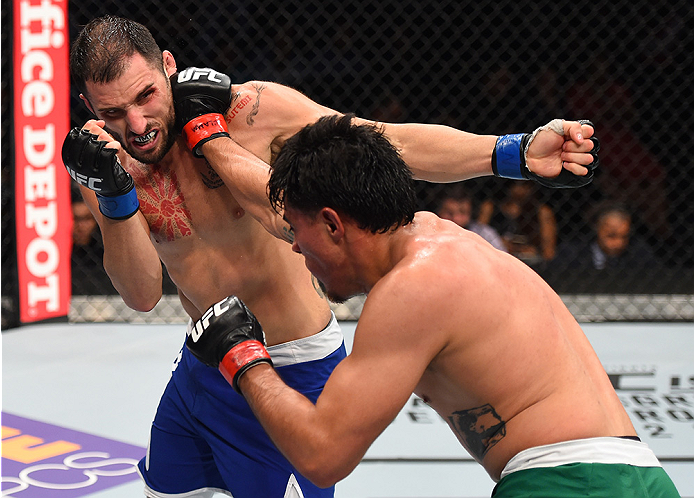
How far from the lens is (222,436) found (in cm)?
157

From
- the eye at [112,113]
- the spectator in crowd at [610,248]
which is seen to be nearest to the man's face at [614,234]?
the spectator in crowd at [610,248]

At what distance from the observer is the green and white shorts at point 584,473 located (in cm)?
111

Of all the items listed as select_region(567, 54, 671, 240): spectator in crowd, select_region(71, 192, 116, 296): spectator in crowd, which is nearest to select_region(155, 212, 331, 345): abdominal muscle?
select_region(71, 192, 116, 296): spectator in crowd

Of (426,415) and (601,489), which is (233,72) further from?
(601,489)

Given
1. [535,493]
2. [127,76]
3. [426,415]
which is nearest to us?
[535,493]

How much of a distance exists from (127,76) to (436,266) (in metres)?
0.77

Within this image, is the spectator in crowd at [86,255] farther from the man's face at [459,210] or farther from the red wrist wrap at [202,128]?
the red wrist wrap at [202,128]

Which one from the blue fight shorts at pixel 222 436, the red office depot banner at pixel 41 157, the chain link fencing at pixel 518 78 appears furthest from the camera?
the chain link fencing at pixel 518 78

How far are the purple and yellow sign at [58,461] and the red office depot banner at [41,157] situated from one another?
4.08 feet

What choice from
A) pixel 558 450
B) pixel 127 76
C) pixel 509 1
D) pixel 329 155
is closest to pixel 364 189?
pixel 329 155

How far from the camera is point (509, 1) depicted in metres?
4.63

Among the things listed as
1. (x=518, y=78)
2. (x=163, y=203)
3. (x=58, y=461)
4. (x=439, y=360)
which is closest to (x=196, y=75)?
(x=163, y=203)

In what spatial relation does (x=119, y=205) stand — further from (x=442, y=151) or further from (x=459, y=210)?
(x=459, y=210)

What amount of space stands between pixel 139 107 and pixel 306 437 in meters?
0.78
